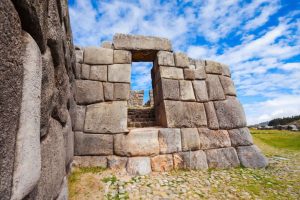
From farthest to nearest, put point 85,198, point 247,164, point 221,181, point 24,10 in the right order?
1. point 247,164
2. point 221,181
3. point 85,198
4. point 24,10

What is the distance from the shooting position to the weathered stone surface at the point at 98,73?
13.4ft

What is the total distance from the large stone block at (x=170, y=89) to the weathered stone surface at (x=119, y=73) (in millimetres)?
843

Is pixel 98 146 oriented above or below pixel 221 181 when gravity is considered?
above

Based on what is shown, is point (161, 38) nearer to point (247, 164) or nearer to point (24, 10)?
point (247, 164)

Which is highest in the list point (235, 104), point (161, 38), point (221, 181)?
point (161, 38)

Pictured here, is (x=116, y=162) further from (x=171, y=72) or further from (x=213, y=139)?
(x=171, y=72)

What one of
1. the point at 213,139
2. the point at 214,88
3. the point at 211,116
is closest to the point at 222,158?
the point at 213,139

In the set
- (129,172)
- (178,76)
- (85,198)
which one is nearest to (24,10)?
(85,198)

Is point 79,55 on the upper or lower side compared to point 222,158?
upper

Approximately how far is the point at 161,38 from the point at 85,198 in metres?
3.90

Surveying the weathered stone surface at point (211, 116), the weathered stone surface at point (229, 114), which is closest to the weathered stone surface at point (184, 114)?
the weathered stone surface at point (211, 116)

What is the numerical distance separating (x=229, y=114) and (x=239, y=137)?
606 millimetres

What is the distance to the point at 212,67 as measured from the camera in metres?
5.08

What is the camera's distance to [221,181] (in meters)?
3.24
